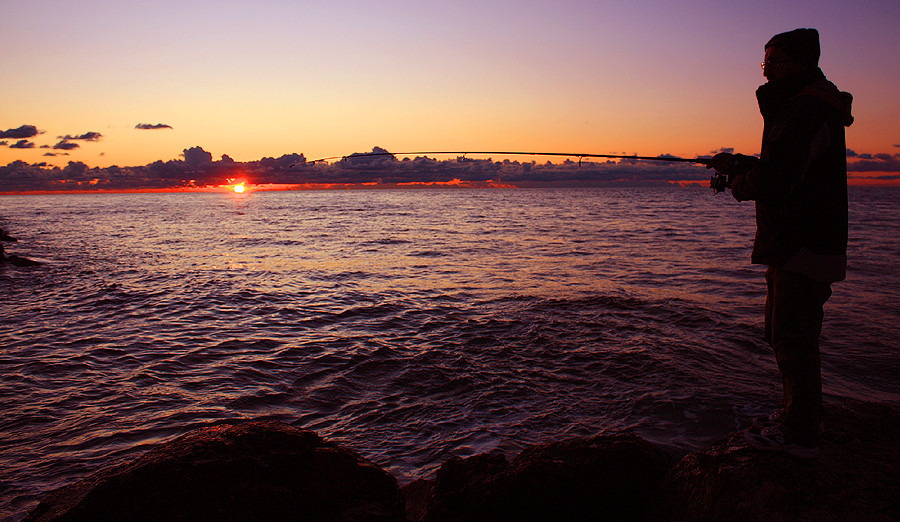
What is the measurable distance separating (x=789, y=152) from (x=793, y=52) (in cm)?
69

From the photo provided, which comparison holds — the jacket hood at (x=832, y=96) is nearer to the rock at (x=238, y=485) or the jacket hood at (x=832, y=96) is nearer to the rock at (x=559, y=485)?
the rock at (x=559, y=485)

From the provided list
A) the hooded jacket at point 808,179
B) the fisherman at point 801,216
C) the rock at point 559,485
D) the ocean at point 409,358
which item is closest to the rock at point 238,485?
the rock at point 559,485

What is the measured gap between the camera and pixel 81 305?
12.5 m

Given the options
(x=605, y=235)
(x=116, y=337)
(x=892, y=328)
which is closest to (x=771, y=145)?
(x=892, y=328)

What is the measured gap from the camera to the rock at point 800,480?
8.77 feet

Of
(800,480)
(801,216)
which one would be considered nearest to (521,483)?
(800,480)

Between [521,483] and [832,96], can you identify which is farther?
[521,483]

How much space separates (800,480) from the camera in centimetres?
283

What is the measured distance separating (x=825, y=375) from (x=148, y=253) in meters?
26.7

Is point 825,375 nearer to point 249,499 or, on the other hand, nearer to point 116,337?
point 249,499

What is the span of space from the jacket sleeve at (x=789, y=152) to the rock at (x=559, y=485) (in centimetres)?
208

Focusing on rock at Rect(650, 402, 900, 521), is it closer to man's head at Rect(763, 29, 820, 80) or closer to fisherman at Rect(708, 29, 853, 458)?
fisherman at Rect(708, 29, 853, 458)

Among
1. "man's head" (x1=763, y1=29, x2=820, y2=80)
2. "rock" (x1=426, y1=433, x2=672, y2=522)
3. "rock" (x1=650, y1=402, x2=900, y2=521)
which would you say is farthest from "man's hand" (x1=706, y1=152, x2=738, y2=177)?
"rock" (x1=426, y1=433, x2=672, y2=522)

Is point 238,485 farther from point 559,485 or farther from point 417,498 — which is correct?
point 559,485
